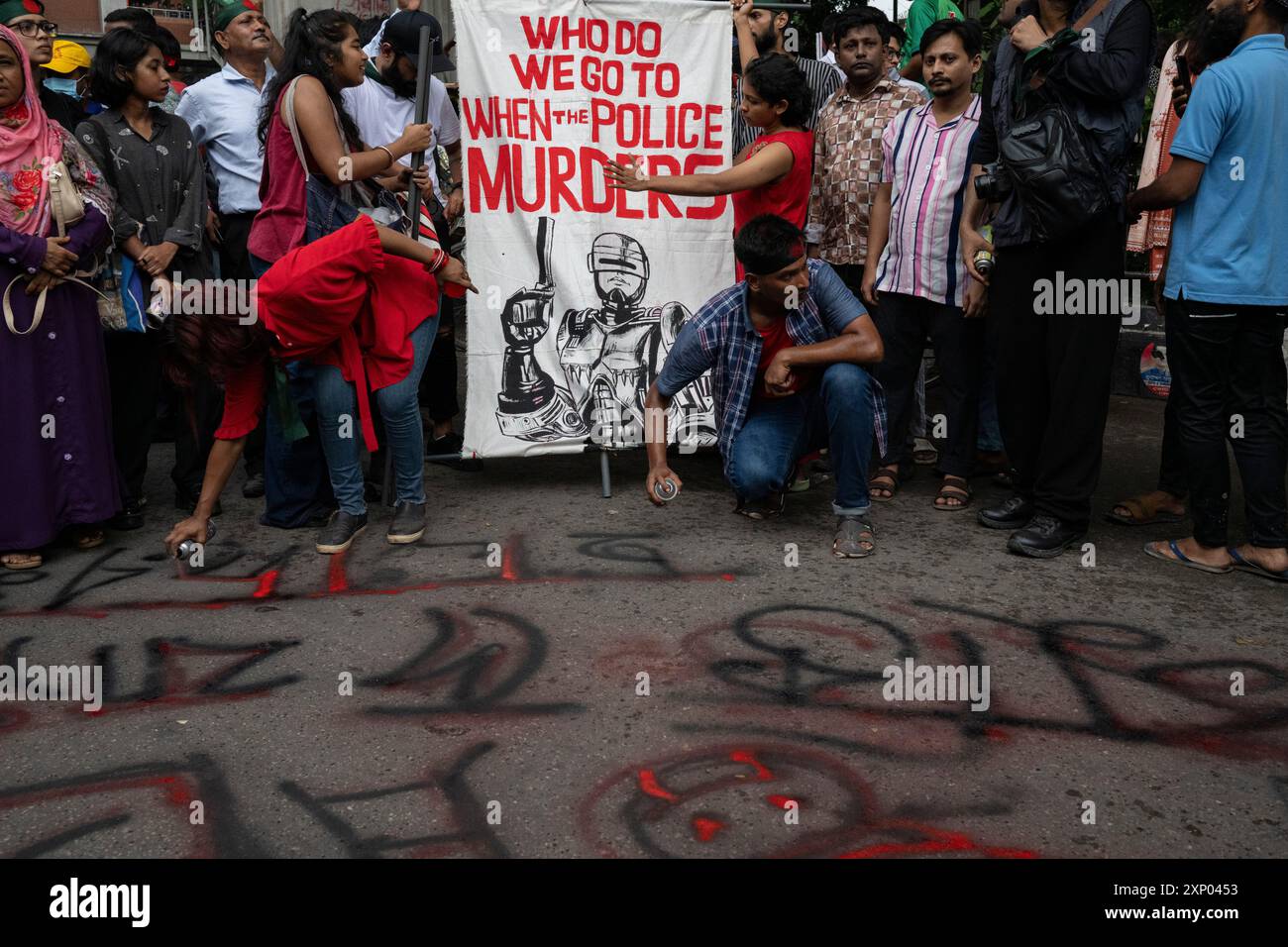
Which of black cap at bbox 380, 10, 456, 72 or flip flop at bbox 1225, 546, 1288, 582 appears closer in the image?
flip flop at bbox 1225, 546, 1288, 582

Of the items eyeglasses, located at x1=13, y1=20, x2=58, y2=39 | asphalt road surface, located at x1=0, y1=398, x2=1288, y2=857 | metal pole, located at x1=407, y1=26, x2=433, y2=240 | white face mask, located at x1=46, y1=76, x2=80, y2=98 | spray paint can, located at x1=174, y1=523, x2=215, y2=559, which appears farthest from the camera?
white face mask, located at x1=46, y1=76, x2=80, y2=98

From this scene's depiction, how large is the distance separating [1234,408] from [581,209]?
8.66 ft

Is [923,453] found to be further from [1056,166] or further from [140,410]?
[140,410]

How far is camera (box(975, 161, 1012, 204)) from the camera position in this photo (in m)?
4.24

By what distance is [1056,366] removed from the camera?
4211mm

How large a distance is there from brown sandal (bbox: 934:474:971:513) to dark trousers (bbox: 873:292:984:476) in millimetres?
37

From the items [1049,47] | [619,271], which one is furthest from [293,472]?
[1049,47]

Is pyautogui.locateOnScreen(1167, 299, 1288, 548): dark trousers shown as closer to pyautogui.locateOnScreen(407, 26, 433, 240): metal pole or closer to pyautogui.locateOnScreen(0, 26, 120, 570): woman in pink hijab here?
pyautogui.locateOnScreen(407, 26, 433, 240): metal pole

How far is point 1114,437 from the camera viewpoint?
6125 mm

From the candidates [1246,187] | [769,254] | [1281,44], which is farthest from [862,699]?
[1281,44]

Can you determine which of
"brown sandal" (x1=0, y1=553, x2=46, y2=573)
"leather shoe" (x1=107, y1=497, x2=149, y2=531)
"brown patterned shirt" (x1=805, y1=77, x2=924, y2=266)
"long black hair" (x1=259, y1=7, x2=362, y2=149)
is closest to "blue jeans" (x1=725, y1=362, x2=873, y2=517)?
"brown patterned shirt" (x1=805, y1=77, x2=924, y2=266)

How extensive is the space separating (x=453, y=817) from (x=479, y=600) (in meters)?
1.32

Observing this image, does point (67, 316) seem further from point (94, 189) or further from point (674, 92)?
point (674, 92)

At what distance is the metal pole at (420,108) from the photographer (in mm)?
4473
